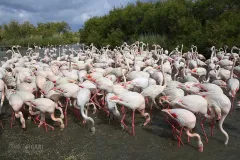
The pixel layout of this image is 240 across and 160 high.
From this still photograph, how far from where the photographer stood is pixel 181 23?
20.5 meters

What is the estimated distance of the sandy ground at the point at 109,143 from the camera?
5.40 m

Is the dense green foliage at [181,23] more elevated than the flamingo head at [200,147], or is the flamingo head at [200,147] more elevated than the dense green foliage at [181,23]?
the dense green foliage at [181,23]

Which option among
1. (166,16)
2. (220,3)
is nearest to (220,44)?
(220,3)

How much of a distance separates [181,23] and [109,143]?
53.8 feet

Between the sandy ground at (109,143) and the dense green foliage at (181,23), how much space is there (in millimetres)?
11965

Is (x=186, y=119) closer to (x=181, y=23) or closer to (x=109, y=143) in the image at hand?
(x=109, y=143)

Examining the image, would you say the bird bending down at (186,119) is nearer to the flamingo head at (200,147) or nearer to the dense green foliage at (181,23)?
the flamingo head at (200,147)

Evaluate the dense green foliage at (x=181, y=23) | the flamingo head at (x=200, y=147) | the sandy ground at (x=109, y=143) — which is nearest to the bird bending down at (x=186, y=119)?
the flamingo head at (x=200, y=147)

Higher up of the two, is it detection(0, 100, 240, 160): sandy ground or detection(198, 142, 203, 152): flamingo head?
detection(198, 142, 203, 152): flamingo head

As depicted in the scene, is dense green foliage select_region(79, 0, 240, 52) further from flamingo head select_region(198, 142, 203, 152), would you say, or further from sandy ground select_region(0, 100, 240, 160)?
flamingo head select_region(198, 142, 203, 152)

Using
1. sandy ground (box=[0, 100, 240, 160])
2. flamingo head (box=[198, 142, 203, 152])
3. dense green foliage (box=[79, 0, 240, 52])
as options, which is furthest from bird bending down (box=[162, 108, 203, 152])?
dense green foliage (box=[79, 0, 240, 52])

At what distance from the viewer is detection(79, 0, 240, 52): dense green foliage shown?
57.8ft

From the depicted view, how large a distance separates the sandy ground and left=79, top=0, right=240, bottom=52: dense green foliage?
11965 mm

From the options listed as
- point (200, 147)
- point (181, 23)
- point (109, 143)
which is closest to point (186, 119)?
point (200, 147)
